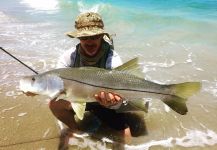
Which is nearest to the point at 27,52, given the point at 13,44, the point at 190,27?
the point at 13,44

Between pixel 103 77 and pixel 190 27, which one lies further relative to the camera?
pixel 190 27

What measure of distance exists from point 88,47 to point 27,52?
5.49 meters

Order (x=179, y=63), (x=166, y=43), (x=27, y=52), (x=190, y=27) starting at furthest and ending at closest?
(x=190, y=27) < (x=166, y=43) < (x=27, y=52) < (x=179, y=63)

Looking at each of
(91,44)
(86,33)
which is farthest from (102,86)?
(91,44)

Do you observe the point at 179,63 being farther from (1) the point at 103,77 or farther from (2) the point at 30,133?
(1) the point at 103,77

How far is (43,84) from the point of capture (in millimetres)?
3729

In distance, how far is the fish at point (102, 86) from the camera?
3.73 meters

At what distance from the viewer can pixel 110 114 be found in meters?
5.36

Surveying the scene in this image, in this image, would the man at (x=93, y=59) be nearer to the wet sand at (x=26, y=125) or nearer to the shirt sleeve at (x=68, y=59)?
the shirt sleeve at (x=68, y=59)

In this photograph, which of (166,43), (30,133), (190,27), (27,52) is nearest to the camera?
(30,133)

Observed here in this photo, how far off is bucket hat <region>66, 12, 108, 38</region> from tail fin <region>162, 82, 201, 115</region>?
1.31 meters

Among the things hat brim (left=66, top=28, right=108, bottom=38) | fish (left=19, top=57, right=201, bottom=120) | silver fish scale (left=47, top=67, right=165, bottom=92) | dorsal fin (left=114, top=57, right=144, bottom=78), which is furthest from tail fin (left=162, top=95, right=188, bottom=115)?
hat brim (left=66, top=28, right=108, bottom=38)

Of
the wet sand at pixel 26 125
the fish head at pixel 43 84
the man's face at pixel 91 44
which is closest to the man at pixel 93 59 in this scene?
the man's face at pixel 91 44

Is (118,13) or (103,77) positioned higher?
(103,77)
